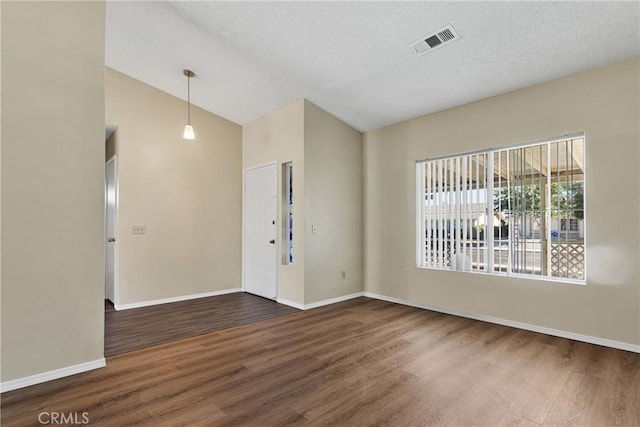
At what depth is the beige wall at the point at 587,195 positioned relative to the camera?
305cm

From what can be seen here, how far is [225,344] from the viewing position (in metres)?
3.21

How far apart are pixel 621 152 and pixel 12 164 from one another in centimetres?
524

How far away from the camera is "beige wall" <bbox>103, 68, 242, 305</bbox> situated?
14.9 ft

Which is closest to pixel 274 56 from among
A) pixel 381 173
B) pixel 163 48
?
pixel 163 48

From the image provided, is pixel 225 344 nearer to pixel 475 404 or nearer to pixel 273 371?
pixel 273 371

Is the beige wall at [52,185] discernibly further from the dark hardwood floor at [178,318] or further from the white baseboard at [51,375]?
the dark hardwood floor at [178,318]

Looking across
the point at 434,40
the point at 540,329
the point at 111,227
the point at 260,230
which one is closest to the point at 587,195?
the point at 540,329

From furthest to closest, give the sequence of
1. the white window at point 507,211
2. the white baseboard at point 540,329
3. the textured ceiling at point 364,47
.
Answer: the white window at point 507,211, the white baseboard at point 540,329, the textured ceiling at point 364,47

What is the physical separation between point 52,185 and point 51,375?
4.80ft

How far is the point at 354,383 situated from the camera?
2416 millimetres

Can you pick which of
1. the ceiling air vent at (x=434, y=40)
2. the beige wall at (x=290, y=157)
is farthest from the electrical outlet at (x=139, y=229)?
the ceiling air vent at (x=434, y=40)

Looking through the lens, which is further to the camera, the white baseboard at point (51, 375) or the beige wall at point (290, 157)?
the beige wall at point (290, 157)

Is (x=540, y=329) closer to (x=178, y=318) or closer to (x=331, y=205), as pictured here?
(x=331, y=205)

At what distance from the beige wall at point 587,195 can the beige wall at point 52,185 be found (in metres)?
3.82
